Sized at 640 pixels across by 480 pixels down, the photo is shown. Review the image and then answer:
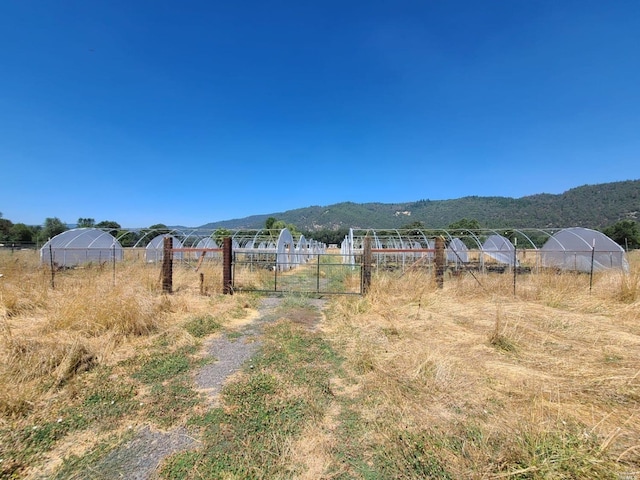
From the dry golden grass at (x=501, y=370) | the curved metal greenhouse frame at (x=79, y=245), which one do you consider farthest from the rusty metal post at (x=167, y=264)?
the curved metal greenhouse frame at (x=79, y=245)

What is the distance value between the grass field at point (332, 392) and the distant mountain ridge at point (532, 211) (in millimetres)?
58095

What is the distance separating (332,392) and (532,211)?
8438 centimetres

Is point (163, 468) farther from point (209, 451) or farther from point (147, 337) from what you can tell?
point (147, 337)

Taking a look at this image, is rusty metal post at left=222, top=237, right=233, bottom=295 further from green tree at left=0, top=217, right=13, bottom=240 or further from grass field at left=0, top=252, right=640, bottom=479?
green tree at left=0, top=217, right=13, bottom=240

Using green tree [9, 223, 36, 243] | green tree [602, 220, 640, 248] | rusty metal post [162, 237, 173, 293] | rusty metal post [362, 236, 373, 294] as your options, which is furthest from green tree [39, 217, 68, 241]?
green tree [602, 220, 640, 248]

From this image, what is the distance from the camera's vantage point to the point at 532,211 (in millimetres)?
69812

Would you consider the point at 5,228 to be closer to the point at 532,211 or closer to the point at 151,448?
the point at 151,448

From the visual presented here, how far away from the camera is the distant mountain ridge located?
5734cm

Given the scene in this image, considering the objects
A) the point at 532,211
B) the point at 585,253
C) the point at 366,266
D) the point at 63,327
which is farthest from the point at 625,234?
the point at 63,327

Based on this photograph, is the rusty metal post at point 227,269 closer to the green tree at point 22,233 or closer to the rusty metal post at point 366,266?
the rusty metal post at point 366,266

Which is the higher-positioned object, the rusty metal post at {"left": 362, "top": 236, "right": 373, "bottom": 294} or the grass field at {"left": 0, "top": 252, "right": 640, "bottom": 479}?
the rusty metal post at {"left": 362, "top": 236, "right": 373, "bottom": 294}

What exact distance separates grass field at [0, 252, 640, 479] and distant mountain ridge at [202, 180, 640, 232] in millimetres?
58095

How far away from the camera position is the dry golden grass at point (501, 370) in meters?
3.12

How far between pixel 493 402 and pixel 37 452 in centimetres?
567
